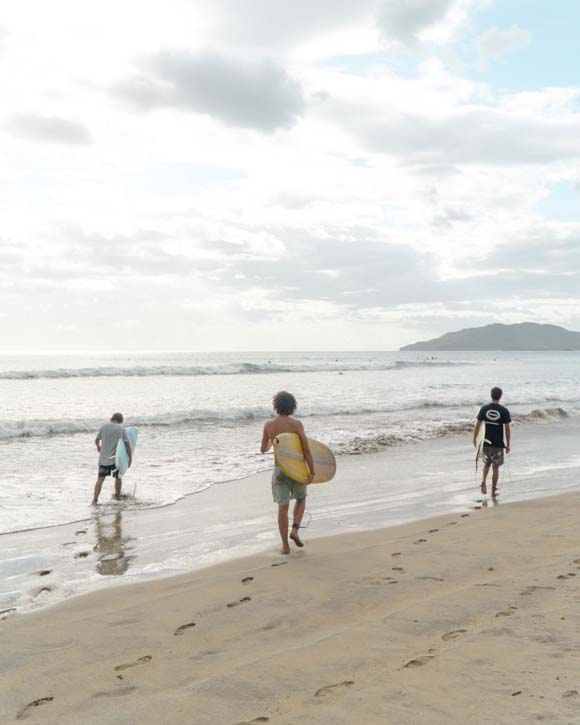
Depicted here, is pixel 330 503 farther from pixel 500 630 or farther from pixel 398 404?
pixel 398 404

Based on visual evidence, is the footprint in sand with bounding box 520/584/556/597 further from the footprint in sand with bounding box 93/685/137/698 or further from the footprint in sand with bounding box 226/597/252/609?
the footprint in sand with bounding box 93/685/137/698

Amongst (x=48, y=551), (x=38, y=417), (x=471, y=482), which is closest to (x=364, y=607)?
(x=48, y=551)

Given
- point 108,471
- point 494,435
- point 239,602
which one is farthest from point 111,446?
point 494,435

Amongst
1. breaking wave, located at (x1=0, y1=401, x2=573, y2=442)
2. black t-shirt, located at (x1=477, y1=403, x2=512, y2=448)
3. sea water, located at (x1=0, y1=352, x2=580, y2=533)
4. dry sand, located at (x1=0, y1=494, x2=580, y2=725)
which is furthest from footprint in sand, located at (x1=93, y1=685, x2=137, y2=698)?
breaking wave, located at (x1=0, y1=401, x2=573, y2=442)

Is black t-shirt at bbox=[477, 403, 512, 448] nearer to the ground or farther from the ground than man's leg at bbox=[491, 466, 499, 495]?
farther from the ground

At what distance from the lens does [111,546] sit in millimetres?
7555

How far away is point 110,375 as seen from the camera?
53.1m

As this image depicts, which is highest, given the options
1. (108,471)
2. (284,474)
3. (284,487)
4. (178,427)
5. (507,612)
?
(284,474)

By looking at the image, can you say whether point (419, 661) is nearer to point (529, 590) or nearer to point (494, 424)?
point (529, 590)

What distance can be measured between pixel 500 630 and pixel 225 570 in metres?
2.94

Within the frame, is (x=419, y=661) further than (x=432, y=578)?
No

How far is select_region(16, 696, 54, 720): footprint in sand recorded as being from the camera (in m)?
3.48

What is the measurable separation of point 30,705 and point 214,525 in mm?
4790

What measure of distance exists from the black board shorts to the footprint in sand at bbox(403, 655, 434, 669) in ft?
24.9
